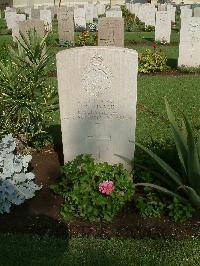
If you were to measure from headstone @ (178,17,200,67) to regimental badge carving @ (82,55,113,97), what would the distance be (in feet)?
23.8

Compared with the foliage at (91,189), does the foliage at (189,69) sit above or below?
above

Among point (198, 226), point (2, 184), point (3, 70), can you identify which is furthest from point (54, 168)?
point (198, 226)

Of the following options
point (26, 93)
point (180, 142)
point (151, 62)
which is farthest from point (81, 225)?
point (151, 62)

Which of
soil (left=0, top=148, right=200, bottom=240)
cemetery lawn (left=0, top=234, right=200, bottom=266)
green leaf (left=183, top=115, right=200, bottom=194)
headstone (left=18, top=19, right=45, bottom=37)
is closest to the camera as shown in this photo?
cemetery lawn (left=0, top=234, right=200, bottom=266)

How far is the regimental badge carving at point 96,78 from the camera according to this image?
4.29 m

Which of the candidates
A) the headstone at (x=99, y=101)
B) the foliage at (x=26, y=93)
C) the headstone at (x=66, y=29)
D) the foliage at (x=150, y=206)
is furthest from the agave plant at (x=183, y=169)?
the headstone at (x=66, y=29)

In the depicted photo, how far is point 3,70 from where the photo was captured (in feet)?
16.8

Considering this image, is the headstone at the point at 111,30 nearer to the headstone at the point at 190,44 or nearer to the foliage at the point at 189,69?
the headstone at the point at 190,44

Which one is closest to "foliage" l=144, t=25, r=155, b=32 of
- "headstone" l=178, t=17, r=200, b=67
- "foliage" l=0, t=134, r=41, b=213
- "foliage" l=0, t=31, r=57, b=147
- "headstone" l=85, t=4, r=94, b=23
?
"headstone" l=85, t=4, r=94, b=23

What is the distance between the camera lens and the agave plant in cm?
389

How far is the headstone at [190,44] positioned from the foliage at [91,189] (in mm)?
7398

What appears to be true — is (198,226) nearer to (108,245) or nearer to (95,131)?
(108,245)

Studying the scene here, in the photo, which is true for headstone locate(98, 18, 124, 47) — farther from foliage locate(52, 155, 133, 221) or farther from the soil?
the soil

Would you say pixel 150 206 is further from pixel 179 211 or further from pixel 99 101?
pixel 99 101
